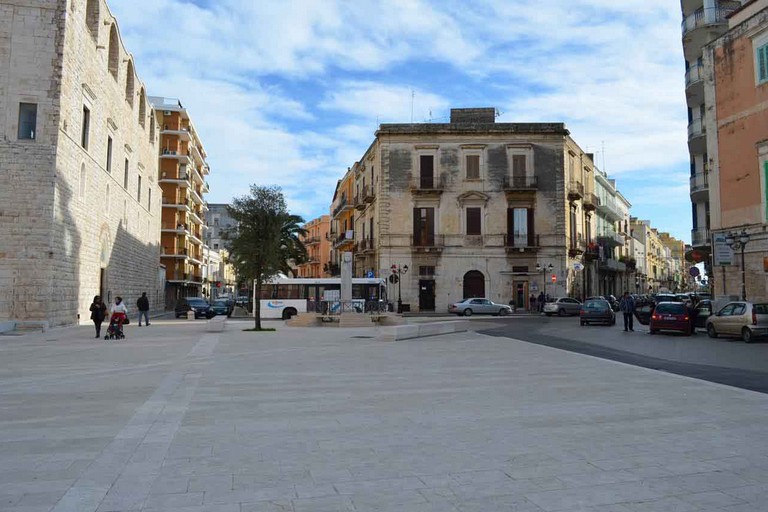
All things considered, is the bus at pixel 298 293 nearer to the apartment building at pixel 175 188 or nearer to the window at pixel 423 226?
the window at pixel 423 226

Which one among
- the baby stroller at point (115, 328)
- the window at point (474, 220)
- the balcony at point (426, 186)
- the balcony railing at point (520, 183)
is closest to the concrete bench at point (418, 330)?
the baby stroller at point (115, 328)

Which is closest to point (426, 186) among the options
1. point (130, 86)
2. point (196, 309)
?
point (196, 309)

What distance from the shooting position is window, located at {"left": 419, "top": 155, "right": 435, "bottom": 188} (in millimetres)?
44875

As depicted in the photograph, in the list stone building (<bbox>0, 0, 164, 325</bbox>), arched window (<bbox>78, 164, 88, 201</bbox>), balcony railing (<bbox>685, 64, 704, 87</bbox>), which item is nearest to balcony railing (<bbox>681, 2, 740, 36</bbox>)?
balcony railing (<bbox>685, 64, 704, 87</bbox>)

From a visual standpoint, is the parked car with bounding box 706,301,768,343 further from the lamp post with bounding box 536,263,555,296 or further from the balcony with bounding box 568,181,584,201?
the balcony with bounding box 568,181,584,201

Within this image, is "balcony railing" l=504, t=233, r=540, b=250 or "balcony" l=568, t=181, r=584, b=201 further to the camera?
"balcony" l=568, t=181, r=584, b=201

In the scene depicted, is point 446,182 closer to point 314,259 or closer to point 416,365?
point 416,365

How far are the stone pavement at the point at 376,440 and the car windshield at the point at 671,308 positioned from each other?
12.9m

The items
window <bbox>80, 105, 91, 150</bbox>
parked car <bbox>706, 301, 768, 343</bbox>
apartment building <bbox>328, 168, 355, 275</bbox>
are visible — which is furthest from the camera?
apartment building <bbox>328, 168, 355, 275</bbox>

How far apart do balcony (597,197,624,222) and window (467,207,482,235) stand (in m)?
17.0

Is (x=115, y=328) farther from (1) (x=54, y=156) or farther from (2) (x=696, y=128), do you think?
(2) (x=696, y=128)

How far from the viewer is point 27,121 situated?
76.0 ft

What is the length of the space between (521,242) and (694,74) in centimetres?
1671

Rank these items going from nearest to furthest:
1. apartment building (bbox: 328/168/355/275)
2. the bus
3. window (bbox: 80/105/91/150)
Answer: window (bbox: 80/105/91/150) → the bus → apartment building (bbox: 328/168/355/275)
